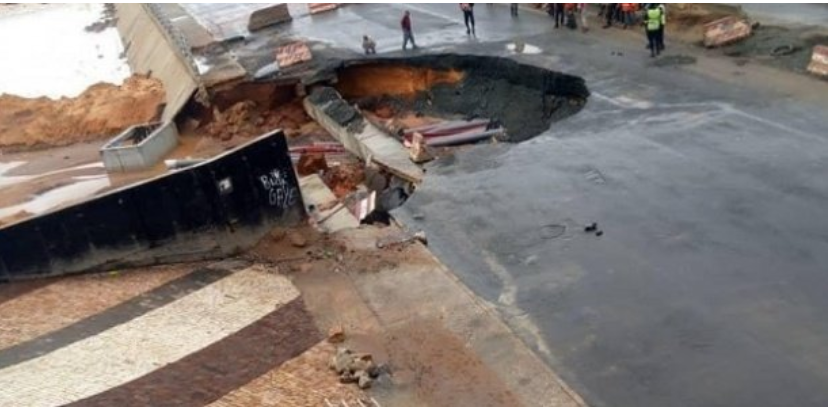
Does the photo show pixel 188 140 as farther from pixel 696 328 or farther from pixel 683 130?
pixel 696 328

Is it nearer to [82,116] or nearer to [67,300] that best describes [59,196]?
[82,116]

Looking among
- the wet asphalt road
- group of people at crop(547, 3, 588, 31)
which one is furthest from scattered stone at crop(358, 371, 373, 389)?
group of people at crop(547, 3, 588, 31)

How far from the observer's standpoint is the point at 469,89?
24016 mm

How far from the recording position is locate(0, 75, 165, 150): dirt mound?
2638 cm

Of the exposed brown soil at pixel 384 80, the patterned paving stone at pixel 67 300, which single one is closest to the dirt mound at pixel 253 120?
the exposed brown soil at pixel 384 80

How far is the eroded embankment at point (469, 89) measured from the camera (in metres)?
21.2

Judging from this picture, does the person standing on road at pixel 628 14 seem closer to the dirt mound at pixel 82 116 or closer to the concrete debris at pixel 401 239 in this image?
the concrete debris at pixel 401 239

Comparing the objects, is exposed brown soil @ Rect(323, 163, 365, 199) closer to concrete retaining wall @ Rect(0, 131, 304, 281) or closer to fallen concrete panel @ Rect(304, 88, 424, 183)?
fallen concrete panel @ Rect(304, 88, 424, 183)

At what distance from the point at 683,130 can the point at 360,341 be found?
29.1 ft

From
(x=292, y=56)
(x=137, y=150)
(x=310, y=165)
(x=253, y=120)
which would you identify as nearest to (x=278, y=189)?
(x=310, y=165)

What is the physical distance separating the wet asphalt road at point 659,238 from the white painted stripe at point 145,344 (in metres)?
3.07

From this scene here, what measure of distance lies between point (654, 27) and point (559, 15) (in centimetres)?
557

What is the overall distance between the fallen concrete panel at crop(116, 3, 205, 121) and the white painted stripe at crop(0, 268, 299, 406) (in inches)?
479

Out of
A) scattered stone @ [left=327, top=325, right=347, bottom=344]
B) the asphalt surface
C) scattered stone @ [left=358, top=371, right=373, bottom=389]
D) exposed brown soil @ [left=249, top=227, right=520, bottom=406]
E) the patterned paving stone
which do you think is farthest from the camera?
the asphalt surface
